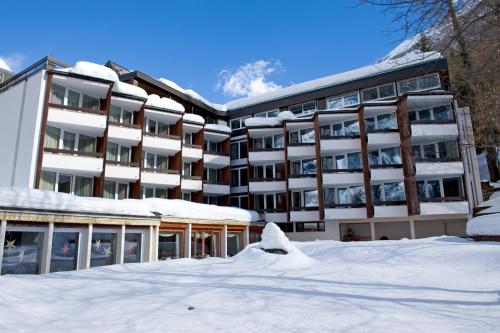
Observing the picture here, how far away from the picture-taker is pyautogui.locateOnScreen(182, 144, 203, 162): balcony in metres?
30.9

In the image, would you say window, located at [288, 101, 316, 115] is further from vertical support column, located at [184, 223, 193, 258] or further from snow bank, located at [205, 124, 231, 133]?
vertical support column, located at [184, 223, 193, 258]

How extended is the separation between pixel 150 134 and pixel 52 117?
7444 mm

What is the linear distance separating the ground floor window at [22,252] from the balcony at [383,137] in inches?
906

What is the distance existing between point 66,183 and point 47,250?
731 cm

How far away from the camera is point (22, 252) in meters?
15.7

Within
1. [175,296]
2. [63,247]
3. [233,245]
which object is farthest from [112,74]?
[175,296]

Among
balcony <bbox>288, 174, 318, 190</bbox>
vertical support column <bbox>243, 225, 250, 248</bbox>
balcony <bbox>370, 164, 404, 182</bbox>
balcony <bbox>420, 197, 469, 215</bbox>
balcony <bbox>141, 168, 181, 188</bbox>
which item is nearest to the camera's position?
balcony <bbox>420, 197, 469, 215</bbox>

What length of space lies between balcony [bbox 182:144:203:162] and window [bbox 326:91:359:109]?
1256cm

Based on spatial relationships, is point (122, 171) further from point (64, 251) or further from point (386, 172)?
point (386, 172)

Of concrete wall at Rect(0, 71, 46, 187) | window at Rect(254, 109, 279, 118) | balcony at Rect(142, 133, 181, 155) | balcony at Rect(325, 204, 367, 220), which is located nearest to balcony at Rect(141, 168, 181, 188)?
balcony at Rect(142, 133, 181, 155)

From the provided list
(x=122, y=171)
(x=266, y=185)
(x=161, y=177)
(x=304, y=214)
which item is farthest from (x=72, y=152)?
(x=304, y=214)

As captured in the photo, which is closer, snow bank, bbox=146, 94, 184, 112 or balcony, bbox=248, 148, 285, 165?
snow bank, bbox=146, 94, 184, 112

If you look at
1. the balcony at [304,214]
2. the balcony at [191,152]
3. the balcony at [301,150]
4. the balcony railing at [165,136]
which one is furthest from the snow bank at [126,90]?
the balcony at [304,214]

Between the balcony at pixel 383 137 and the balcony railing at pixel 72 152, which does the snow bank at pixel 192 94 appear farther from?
the balcony at pixel 383 137
